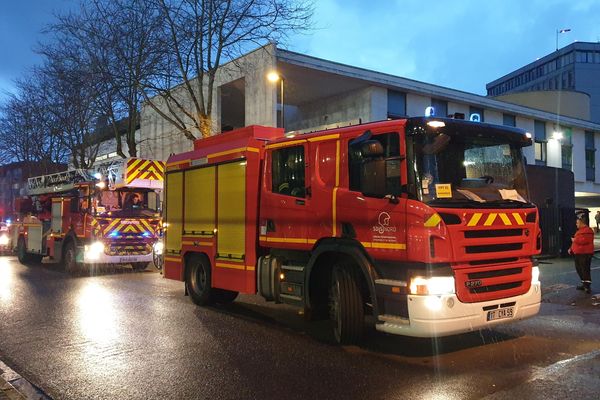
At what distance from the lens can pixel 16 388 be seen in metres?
5.23

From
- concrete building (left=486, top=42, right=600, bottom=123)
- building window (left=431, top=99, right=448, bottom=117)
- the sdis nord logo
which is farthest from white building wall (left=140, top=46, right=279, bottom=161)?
concrete building (left=486, top=42, right=600, bottom=123)

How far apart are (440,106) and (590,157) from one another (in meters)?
20.4

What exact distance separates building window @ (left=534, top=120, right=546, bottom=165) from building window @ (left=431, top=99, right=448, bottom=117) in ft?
35.8

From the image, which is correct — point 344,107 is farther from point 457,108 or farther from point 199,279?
point 199,279

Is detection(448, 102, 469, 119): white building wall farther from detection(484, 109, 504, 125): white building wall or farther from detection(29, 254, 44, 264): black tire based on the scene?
detection(29, 254, 44, 264): black tire

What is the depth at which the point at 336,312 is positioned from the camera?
22.1ft

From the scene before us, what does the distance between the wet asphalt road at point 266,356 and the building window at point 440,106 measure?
21956 mm

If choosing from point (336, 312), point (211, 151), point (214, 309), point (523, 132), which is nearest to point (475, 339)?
point (336, 312)

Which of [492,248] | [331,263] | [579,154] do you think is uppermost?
[579,154]

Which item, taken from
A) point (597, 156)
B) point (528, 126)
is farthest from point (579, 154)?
point (528, 126)

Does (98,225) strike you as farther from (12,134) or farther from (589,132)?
(589,132)

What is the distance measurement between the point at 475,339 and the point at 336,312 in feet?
6.50

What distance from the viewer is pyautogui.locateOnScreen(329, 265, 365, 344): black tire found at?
6469 mm

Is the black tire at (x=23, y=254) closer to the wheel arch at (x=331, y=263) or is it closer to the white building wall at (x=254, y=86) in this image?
the white building wall at (x=254, y=86)
